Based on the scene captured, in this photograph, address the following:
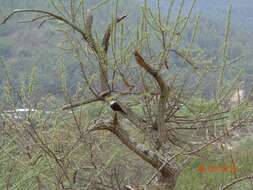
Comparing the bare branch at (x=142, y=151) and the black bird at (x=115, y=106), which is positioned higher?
the black bird at (x=115, y=106)

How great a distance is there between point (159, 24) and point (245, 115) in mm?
704

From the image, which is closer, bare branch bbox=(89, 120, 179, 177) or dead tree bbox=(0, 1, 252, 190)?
dead tree bbox=(0, 1, 252, 190)

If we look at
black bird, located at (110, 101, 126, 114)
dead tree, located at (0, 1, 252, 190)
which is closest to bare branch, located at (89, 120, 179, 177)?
dead tree, located at (0, 1, 252, 190)

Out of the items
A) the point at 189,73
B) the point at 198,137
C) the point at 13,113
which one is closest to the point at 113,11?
the point at 189,73

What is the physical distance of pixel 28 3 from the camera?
65.8ft

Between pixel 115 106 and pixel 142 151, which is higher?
pixel 115 106

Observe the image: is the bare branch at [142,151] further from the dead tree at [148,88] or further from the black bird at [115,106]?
the black bird at [115,106]

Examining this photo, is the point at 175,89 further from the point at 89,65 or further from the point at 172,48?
the point at 89,65

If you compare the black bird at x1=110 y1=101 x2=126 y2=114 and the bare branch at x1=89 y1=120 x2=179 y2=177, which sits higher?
the black bird at x1=110 y1=101 x2=126 y2=114

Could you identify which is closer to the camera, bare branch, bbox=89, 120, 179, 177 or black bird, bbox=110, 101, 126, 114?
black bird, bbox=110, 101, 126, 114

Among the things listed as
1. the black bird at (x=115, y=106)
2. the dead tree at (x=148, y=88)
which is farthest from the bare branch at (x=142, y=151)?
the black bird at (x=115, y=106)

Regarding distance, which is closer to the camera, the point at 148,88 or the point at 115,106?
the point at 115,106

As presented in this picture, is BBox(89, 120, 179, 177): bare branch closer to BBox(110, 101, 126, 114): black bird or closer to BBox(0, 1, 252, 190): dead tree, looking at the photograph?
BBox(0, 1, 252, 190): dead tree

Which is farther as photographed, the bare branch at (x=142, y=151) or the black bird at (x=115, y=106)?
the bare branch at (x=142, y=151)
